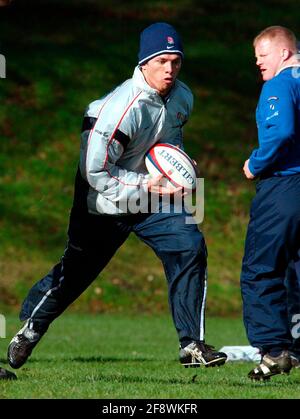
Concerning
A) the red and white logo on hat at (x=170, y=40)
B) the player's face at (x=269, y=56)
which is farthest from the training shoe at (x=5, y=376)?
the player's face at (x=269, y=56)

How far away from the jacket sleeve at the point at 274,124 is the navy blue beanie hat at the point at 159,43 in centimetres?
76

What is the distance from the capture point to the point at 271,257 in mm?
7074

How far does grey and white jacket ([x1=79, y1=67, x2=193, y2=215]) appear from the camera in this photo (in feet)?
23.9

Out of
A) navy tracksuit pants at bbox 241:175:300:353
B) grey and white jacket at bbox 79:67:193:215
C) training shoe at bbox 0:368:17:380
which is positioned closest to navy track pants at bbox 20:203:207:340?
grey and white jacket at bbox 79:67:193:215

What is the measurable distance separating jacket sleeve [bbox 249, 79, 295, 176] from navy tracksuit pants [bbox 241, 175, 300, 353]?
0.61 feet

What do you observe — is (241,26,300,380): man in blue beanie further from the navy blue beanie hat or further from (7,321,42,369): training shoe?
(7,321,42,369): training shoe

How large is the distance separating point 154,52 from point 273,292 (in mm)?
1870

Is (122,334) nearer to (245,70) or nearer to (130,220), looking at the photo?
(130,220)

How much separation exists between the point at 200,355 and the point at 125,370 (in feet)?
5.17

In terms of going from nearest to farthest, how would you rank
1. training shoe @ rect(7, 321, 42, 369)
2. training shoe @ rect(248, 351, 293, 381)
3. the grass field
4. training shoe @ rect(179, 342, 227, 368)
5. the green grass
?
the grass field → training shoe @ rect(179, 342, 227, 368) → training shoe @ rect(248, 351, 293, 381) → training shoe @ rect(7, 321, 42, 369) → the green grass

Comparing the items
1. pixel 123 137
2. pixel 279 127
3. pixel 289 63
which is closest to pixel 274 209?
pixel 279 127

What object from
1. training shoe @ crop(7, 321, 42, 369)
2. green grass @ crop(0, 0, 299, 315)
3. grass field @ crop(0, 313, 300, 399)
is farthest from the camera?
green grass @ crop(0, 0, 299, 315)

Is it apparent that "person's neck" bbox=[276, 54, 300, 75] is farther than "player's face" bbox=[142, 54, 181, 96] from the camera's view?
No

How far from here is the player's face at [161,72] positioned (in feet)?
24.1
